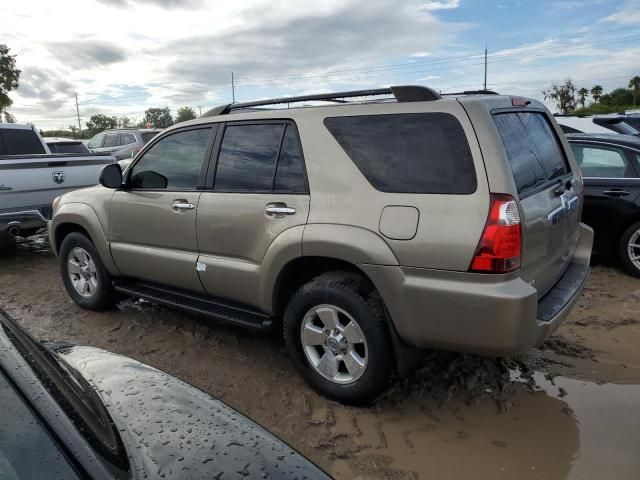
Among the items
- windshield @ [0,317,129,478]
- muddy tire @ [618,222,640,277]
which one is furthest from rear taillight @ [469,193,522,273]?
muddy tire @ [618,222,640,277]

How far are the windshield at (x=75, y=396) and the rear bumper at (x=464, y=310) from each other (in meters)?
1.61

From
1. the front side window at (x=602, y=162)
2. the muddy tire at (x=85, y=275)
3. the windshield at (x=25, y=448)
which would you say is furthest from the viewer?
the front side window at (x=602, y=162)

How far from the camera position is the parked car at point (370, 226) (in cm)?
274

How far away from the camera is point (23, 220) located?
259 inches

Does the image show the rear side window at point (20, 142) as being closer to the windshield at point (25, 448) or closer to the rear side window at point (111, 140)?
the rear side window at point (111, 140)

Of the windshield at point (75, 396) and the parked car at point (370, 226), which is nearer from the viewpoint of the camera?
the windshield at point (75, 396)

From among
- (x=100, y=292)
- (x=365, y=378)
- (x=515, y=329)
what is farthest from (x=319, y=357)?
(x=100, y=292)

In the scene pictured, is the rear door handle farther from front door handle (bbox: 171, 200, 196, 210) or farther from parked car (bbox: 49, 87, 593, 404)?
front door handle (bbox: 171, 200, 196, 210)

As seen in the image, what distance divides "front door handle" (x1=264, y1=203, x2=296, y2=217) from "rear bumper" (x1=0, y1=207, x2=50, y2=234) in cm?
454

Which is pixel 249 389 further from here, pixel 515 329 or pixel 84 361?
pixel 515 329

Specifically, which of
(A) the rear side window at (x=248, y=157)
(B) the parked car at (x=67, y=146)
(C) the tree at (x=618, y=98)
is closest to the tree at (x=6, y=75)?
(B) the parked car at (x=67, y=146)

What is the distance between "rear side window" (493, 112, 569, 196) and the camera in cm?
296

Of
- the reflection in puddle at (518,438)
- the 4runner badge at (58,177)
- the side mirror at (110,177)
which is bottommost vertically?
the reflection in puddle at (518,438)

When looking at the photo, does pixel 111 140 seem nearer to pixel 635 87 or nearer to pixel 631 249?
pixel 631 249
